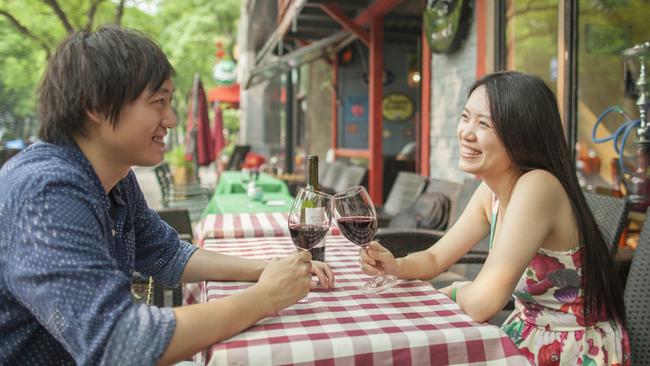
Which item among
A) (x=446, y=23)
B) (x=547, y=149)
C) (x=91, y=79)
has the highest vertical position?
(x=446, y=23)

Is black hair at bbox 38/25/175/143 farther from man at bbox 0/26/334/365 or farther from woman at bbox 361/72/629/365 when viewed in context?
woman at bbox 361/72/629/365

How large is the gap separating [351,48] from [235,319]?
31.5 feet

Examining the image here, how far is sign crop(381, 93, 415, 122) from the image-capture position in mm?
10211

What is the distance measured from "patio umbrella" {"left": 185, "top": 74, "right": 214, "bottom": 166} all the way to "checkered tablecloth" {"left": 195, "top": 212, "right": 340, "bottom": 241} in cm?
728

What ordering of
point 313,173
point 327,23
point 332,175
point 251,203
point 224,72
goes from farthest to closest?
point 224,72
point 327,23
point 332,175
point 251,203
point 313,173

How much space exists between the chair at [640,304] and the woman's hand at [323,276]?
1003mm

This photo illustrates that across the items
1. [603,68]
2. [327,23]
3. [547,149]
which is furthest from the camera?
[327,23]

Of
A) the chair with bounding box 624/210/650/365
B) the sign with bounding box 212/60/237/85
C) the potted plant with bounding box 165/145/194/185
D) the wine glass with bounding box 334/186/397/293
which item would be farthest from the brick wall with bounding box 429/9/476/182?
the sign with bounding box 212/60/237/85

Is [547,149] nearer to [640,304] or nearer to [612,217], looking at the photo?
[640,304]

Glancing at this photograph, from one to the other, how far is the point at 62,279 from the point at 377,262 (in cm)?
94

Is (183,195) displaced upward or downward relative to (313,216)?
downward

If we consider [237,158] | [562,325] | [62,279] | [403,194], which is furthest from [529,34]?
[237,158]

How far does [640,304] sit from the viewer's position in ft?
5.92

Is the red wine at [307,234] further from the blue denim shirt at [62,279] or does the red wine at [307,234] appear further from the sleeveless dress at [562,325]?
the sleeveless dress at [562,325]
